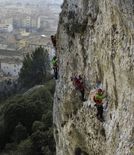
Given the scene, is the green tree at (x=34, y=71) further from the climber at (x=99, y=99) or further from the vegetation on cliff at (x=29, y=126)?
the climber at (x=99, y=99)

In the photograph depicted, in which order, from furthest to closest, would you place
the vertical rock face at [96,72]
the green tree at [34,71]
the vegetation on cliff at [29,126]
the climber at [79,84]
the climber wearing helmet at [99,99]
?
1. the green tree at [34,71]
2. the vegetation on cliff at [29,126]
3. the climber at [79,84]
4. the climber wearing helmet at [99,99]
5. the vertical rock face at [96,72]

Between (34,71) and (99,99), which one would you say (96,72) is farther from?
(34,71)

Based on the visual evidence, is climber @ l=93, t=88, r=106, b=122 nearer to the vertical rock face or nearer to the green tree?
the vertical rock face

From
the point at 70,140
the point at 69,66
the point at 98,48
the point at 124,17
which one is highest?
the point at 124,17

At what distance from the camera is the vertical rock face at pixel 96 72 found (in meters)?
13.7

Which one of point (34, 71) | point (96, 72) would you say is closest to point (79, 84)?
point (96, 72)

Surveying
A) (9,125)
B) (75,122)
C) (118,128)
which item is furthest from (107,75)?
(9,125)

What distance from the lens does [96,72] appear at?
54.1ft

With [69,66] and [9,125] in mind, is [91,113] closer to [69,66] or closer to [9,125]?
[69,66]

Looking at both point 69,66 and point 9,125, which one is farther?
point 9,125

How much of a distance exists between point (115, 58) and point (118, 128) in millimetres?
2140

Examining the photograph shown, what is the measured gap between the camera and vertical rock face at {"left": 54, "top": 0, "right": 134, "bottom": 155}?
1366 centimetres

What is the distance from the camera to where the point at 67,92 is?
19266 millimetres

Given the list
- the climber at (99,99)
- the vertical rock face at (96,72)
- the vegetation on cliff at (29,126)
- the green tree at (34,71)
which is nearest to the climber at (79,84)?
the vertical rock face at (96,72)
